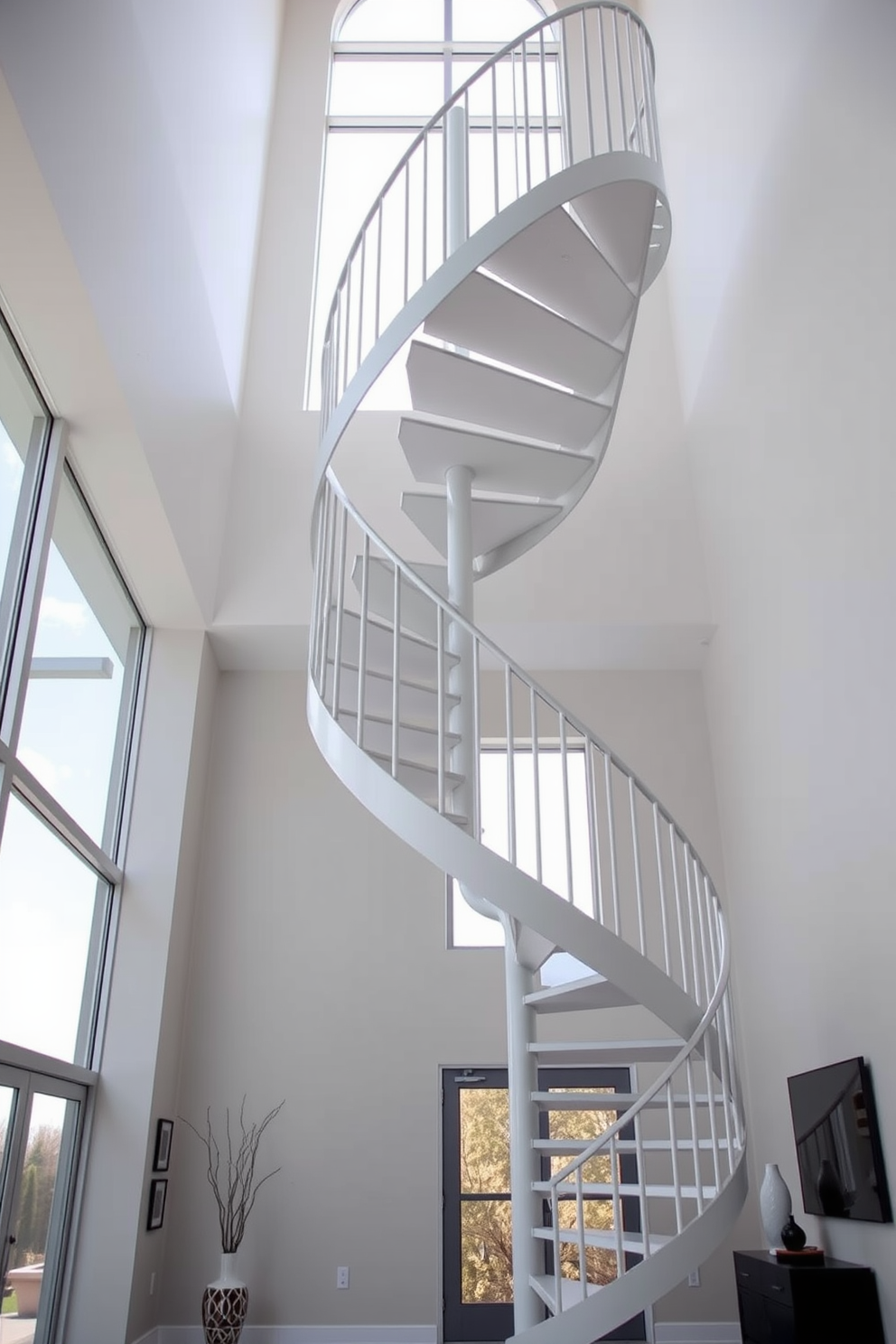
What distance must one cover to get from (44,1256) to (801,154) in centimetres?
574

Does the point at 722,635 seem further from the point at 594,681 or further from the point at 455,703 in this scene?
the point at 455,703

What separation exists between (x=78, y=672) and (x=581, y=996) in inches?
105

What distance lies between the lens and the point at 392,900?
582cm

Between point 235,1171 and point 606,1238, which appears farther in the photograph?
point 235,1171

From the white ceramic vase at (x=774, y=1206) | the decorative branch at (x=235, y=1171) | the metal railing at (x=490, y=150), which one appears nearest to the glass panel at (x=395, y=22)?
the metal railing at (x=490, y=150)

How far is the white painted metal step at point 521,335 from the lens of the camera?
4297 millimetres

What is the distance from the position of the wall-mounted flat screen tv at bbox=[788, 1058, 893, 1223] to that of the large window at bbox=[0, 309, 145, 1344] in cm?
317

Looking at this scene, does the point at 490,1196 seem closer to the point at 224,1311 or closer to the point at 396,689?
the point at 224,1311

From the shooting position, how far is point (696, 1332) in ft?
16.6

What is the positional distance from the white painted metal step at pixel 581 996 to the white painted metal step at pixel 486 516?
2.13 meters

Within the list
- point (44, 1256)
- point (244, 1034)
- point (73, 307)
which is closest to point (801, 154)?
point (73, 307)

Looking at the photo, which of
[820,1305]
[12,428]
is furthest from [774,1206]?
[12,428]

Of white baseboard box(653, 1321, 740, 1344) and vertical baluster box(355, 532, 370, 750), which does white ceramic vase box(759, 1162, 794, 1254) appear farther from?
vertical baluster box(355, 532, 370, 750)

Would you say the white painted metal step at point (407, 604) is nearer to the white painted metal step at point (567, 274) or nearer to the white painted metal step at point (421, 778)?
the white painted metal step at point (421, 778)
